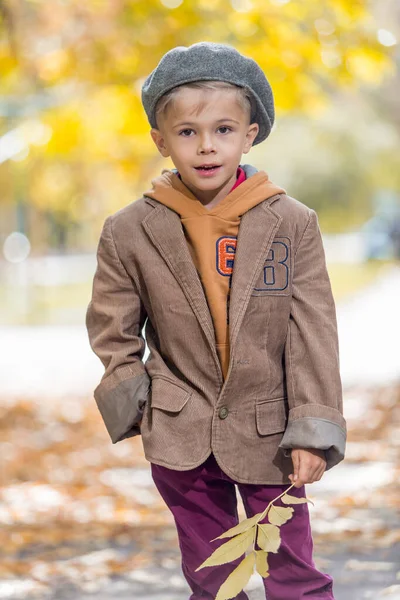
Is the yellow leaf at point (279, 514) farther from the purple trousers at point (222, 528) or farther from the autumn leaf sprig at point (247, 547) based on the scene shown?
the purple trousers at point (222, 528)

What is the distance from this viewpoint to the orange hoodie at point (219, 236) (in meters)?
2.55

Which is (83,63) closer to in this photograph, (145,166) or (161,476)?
(161,476)

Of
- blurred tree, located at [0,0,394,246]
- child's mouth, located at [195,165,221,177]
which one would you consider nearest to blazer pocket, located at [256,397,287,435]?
child's mouth, located at [195,165,221,177]

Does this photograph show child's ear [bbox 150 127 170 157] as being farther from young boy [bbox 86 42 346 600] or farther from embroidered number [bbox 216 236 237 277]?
embroidered number [bbox 216 236 237 277]

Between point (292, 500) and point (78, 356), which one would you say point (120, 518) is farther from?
point (78, 356)

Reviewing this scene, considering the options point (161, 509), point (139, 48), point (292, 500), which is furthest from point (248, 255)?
point (139, 48)

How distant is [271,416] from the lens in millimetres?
2588

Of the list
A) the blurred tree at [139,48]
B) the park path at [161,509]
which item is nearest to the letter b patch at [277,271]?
the park path at [161,509]

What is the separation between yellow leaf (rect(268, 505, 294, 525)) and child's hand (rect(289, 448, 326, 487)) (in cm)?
10

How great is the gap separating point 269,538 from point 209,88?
1114 millimetres

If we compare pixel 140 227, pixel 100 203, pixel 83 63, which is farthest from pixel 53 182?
pixel 140 227

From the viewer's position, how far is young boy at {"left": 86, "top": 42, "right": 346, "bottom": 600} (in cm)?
249

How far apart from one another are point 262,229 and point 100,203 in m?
27.2

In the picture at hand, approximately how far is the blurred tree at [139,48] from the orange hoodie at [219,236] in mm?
3785
